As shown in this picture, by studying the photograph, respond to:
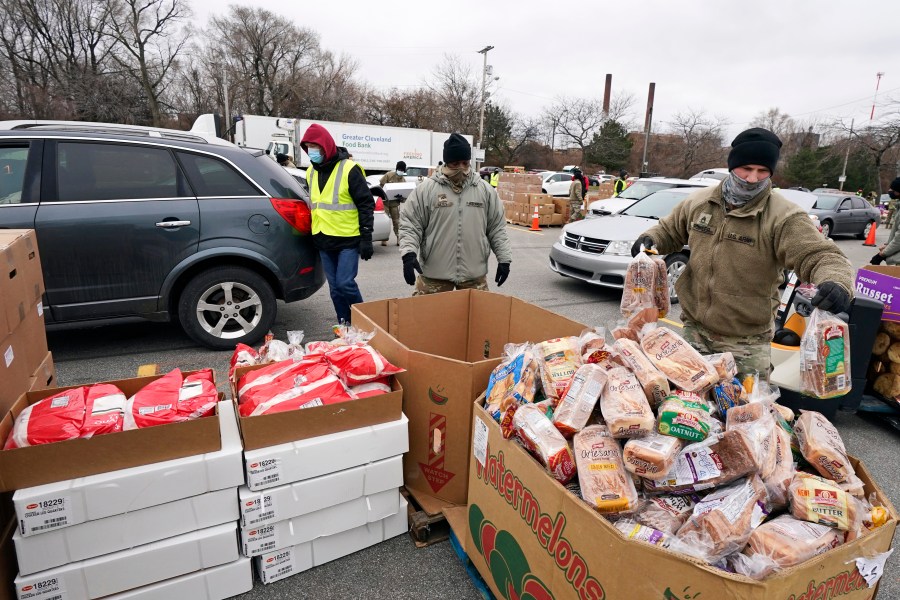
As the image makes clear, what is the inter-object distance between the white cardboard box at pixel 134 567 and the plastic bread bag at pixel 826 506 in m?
1.98

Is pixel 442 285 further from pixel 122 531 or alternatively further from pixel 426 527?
pixel 122 531

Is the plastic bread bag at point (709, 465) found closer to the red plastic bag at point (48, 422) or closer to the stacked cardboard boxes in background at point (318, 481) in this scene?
the stacked cardboard boxes in background at point (318, 481)

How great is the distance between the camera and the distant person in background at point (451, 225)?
12.0ft

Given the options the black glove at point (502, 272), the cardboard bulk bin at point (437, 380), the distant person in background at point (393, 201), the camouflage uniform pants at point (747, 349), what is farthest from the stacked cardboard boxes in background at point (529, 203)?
the camouflage uniform pants at point (747, 349)

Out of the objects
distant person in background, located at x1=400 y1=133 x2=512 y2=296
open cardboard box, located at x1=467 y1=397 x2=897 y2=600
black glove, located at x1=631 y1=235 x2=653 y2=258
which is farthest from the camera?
distant person in background, located at x1=400 y1=133 x2=512 y2=296

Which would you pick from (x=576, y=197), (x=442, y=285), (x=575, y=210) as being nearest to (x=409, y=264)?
(x=442, y=285)

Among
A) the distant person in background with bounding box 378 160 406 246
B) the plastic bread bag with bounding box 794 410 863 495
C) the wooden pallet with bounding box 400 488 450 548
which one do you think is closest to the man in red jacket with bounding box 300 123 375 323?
the wooden pallet with bounding box 400 488 450 548

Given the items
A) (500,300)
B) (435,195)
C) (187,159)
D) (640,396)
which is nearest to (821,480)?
(640,396)

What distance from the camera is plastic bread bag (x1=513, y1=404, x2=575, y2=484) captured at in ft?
5.43

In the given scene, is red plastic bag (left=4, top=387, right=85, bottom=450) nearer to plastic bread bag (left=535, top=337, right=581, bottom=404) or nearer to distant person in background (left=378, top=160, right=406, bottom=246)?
plastic bread bag (left=535, top=337, right=581, bottom=404)

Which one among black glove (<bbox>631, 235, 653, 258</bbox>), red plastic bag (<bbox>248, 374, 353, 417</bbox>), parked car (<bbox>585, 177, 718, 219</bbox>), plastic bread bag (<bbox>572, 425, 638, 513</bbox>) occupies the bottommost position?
red plastic bag (<bbox>248, 374, 353, 417</bbox>)

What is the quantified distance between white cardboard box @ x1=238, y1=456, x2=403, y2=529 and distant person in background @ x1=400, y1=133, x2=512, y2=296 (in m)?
1.65

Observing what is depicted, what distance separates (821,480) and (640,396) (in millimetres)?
568

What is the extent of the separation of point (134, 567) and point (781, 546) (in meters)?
2.15
